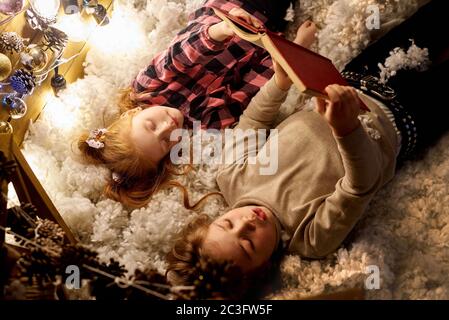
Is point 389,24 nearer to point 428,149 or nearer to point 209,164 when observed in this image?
point 428,149

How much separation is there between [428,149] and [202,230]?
23.0 inches

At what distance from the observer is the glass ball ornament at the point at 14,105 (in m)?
1.17

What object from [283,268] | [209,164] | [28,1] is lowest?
[283,268]

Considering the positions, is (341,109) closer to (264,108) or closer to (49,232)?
(264,108)

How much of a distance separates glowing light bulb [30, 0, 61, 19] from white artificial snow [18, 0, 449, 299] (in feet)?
0.67

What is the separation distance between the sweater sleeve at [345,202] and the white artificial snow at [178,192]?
4cm

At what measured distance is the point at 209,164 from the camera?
1.29 metres

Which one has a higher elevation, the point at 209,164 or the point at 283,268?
the point at 209,164

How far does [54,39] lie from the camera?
49.9 inches

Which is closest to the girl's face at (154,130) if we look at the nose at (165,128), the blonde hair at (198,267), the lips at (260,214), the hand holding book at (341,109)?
the nose at (165,128)

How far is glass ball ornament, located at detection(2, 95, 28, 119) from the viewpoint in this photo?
1168 millimetres

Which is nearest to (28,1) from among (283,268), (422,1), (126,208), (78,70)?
(78,70)

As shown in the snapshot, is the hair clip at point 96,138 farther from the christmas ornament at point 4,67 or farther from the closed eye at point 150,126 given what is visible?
the christmas ornament at point 4,67
